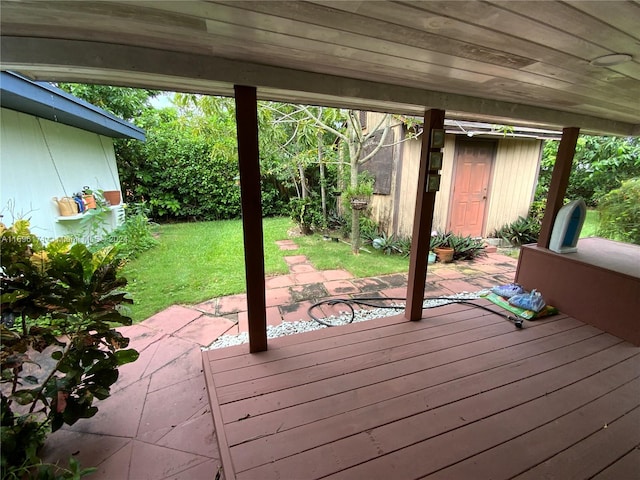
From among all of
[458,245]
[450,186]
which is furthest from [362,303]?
[450,186]

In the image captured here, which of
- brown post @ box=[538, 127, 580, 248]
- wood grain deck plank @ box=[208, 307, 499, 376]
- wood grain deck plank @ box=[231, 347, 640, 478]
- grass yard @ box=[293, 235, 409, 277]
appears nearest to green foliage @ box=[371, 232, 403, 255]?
grass yard @ box=[293, 235, 409, 277]

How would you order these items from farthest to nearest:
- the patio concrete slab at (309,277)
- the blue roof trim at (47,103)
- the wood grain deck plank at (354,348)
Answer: the patio concrete slab at (309,277) → the blue roof trim at (47,103) → the wood grain deck plank at (354,348)

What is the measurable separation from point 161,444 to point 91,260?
0.97 meters

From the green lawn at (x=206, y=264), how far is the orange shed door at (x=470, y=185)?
1755 millimetres

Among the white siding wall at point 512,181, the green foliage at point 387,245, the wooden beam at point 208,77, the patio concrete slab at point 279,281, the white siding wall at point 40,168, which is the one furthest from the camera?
the white siding wall at point 512,181

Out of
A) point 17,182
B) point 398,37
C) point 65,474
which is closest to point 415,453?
point 65,474

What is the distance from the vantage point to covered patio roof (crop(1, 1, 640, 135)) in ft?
2.85

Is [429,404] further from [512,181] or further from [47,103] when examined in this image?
[512,181]

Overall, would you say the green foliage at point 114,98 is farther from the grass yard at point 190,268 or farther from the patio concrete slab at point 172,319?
the patio concrete slab at point 172,319

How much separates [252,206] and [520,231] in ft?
19.0

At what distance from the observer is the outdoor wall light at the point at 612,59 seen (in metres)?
1.20

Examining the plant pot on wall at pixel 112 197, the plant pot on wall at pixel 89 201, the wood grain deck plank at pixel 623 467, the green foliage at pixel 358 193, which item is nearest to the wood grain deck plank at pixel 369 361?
the wood grain deck plank at pixel 623 467

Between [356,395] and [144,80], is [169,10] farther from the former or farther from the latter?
[356,395]

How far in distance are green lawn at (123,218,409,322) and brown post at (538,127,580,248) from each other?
170 cm
